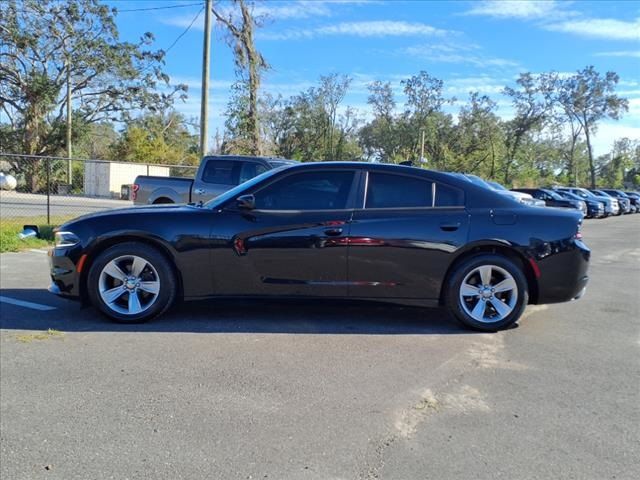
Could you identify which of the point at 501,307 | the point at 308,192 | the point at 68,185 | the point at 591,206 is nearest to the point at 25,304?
the point at 308,192

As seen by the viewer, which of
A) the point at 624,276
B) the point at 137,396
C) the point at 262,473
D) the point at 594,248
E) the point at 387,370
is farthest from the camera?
the point at 594,248


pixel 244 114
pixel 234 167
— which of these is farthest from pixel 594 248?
pixel 244 114

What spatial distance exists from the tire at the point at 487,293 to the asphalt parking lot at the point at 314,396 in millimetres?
182

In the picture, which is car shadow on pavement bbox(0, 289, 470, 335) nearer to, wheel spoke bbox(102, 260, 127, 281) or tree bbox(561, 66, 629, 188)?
wheel spoke bbox(102, 260, 127, 281)

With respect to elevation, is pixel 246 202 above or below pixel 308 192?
below

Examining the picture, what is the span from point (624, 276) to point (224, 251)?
6944 millimetres

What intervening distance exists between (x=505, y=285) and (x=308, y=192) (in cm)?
209

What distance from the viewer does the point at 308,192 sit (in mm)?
5242

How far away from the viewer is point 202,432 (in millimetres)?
3129

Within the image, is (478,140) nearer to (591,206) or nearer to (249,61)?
(591,206)

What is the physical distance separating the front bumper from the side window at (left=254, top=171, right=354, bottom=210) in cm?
188

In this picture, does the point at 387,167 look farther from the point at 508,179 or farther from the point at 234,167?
the point at 508,179

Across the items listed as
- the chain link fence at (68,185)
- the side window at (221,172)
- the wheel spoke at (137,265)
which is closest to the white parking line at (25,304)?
the wheel spoke at (137,265)

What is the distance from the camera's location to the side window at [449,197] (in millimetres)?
5211
